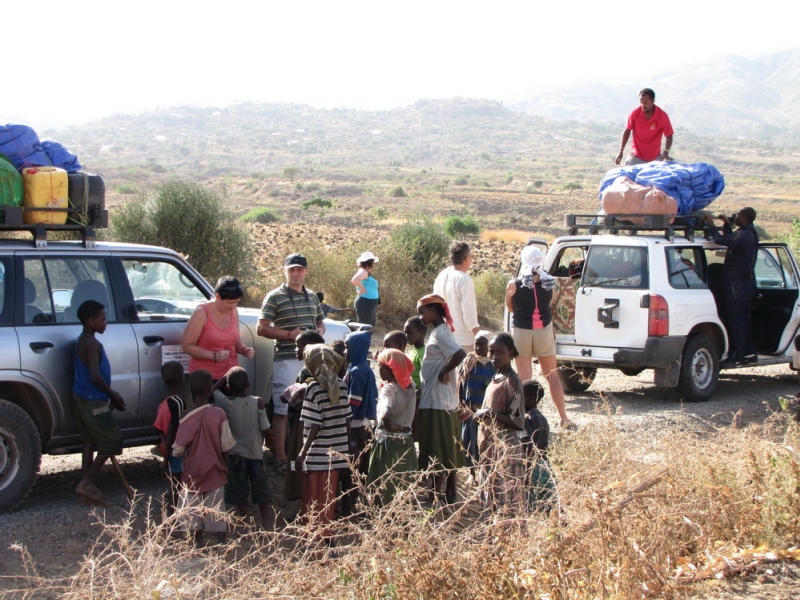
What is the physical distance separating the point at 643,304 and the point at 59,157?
5.61 m

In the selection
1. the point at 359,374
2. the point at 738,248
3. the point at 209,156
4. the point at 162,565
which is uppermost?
the point at 209,156

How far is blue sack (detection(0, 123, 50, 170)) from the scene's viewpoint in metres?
6.25

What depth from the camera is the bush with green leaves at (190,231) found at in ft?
54.6

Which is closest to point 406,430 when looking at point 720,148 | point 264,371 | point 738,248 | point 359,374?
point 359,374

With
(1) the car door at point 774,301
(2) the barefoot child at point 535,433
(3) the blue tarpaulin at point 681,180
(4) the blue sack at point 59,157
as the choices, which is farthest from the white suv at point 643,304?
(4) the blue sack at point 59,157

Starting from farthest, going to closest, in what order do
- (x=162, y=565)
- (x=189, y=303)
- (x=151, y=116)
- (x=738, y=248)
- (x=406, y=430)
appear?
(x=151, y=116), (x=738, y=248), (x=189, y=303), (x=406, y=430), (x=162, y=565)

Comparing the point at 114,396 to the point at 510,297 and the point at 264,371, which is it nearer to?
the point at 264,371

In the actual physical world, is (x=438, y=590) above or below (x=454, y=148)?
below

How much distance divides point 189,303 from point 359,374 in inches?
66.3

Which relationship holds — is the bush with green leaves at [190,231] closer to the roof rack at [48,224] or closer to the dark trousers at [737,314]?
the dark trousers at [737,314]

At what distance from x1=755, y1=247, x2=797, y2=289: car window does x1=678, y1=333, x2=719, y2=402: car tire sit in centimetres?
140

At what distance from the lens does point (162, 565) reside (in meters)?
3.83

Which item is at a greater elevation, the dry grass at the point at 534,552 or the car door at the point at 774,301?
the car door at the point at 774,301

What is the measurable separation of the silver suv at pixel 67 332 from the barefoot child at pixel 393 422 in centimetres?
167
